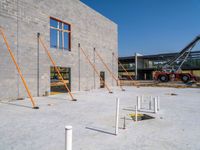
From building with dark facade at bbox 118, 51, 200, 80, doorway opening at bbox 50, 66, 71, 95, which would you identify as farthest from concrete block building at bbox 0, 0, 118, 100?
building with dark facade at bbox 118, 51, 200, 80

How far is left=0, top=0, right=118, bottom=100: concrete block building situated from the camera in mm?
8656

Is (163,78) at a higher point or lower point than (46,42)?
lower

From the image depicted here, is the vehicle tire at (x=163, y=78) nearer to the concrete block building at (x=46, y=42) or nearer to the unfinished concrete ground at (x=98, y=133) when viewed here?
the concrete block building at (x=46, y=42)

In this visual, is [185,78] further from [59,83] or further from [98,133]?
[98,133]

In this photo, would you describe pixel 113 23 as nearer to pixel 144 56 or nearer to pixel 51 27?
pixel 51 27

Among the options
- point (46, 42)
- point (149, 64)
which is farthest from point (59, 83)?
point (149, 64)

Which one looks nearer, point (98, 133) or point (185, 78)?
point (98, 133)

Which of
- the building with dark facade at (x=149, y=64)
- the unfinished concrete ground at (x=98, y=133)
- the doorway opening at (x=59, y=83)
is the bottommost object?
the unfinished concrete ground at (x=98, y=133)

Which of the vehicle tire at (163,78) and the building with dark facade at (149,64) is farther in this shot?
the building with dark facade at (149,64)

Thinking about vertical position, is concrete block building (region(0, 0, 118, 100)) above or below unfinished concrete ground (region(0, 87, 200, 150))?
above

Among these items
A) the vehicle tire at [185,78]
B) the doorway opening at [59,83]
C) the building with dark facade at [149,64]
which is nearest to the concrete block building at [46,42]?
the doorway opening at [59,83]

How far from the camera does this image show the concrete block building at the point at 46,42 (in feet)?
28.4

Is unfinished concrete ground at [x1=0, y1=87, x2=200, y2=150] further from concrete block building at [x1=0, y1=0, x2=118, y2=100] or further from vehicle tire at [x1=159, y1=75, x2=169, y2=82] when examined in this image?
vehicle tire at [x1=159, y1=75, x2=169, y2=82]

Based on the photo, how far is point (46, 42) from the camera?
10672 mm
